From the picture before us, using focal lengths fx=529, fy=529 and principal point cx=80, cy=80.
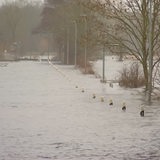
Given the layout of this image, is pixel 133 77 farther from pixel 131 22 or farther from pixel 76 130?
pixel 76 130

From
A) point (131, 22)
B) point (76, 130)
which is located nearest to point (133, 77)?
point (131, 22)

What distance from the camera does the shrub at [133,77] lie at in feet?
116

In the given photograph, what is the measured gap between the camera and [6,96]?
Result: 94.9 feet

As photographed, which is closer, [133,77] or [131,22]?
[131,22]

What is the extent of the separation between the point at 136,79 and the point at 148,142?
22.4 meters

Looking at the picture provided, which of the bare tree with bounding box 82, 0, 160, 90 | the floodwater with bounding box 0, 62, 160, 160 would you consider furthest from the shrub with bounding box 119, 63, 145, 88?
the floodwater with bounding box 0, 62, 160, 160

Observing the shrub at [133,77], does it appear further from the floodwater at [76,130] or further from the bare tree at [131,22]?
the floodwater at [76,130]

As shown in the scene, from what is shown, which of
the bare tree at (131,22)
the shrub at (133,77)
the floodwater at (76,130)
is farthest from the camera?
the shrub at (133,77)

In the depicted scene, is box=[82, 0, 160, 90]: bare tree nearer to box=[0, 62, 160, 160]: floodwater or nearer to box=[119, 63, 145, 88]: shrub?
box=[119, 63, 145, 88]: shrub

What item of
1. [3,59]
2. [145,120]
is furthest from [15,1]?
[145,120]

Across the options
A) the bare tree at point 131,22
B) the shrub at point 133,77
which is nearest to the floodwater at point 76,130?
the bare tree at point 131,22

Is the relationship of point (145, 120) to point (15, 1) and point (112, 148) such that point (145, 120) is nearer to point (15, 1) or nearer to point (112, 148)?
point (112, 148)

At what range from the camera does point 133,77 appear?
1415 inches

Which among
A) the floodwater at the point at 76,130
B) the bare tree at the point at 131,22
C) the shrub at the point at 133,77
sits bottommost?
the floodwater at the point at 76,130
